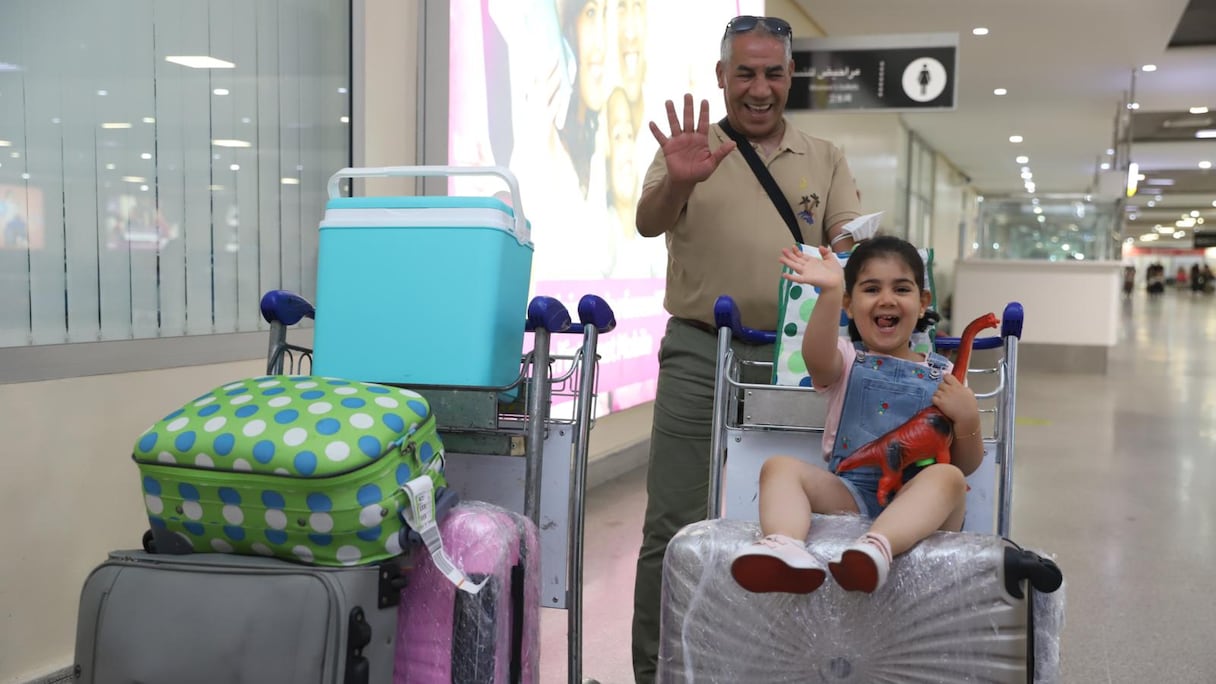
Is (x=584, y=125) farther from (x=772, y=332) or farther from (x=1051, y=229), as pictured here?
(x=1051, y=229)

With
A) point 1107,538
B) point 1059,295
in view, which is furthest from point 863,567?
point 1059,295

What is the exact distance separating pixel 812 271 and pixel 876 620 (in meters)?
0.62

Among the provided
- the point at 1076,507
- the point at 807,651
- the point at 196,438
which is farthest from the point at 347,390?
the point at 1076,507

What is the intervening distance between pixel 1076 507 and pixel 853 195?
11.4ft

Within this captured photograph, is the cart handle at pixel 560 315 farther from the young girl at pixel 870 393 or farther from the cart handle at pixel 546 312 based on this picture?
the young girl at pixel 870 393

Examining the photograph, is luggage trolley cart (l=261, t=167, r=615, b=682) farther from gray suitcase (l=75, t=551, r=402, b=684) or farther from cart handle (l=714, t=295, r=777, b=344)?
gray suitcase (l=75, t=551, r=402, b=684)

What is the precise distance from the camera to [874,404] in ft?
6.76

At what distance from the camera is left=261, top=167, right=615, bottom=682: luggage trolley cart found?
2.06m

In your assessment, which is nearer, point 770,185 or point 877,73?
point 770,185

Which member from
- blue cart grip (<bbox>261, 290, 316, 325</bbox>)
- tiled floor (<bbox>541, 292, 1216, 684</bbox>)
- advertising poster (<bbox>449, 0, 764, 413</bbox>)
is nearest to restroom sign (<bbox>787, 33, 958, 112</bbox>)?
advertising poster (<bbox>449, 0, 764, 413</bbox>)

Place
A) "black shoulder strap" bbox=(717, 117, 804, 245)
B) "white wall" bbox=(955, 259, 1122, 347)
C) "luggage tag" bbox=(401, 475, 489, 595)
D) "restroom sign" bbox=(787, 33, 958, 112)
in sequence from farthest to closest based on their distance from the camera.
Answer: "white wall" bbox=(955, 259, 1122, 347)
"restroom sign" bbox=(787, 33, 958, 112)
"black shoulder strap" bbox=(717, 117, 804, 245)
"luggage tag" bbox=(401, 475, 489, 595)

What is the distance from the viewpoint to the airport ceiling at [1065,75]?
1072 centimetres

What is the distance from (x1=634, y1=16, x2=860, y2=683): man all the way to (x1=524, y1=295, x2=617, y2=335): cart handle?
0.37 metres

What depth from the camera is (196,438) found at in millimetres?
1613
